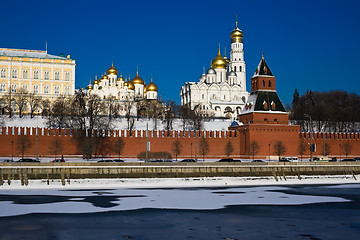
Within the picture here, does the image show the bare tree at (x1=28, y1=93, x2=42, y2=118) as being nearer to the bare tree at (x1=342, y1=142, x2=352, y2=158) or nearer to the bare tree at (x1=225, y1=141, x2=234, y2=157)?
the bare tree at (x1=225, y1=141, x2=234, y2=157)

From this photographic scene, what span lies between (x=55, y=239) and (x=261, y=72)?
41.3 m

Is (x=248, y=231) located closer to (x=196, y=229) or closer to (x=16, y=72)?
(x=196, y=229)

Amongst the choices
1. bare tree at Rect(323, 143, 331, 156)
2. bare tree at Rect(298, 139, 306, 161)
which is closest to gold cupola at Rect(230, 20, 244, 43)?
bare tree at Rect(323, 143, 331, 156)

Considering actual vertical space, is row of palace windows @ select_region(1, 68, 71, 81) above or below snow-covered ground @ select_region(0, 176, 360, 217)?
above

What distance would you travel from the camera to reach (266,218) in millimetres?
18297

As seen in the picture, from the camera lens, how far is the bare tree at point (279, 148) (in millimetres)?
50844

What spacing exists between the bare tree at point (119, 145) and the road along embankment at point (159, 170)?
1461 centimetres

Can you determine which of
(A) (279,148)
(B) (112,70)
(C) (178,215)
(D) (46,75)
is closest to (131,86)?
(B) (112,70)

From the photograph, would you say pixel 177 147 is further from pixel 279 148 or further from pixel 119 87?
pixel 119 87

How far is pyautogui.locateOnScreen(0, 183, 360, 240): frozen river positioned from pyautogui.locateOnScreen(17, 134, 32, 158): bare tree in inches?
747

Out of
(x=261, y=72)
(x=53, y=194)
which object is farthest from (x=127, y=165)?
(x=261, y=72)

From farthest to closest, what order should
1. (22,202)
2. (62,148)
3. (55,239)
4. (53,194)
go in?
(62,148)
(53,194)
(22,202)
(55,239)

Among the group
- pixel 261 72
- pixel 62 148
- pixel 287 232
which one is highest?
pixel 261 72

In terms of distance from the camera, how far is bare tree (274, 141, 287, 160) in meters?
50.8
